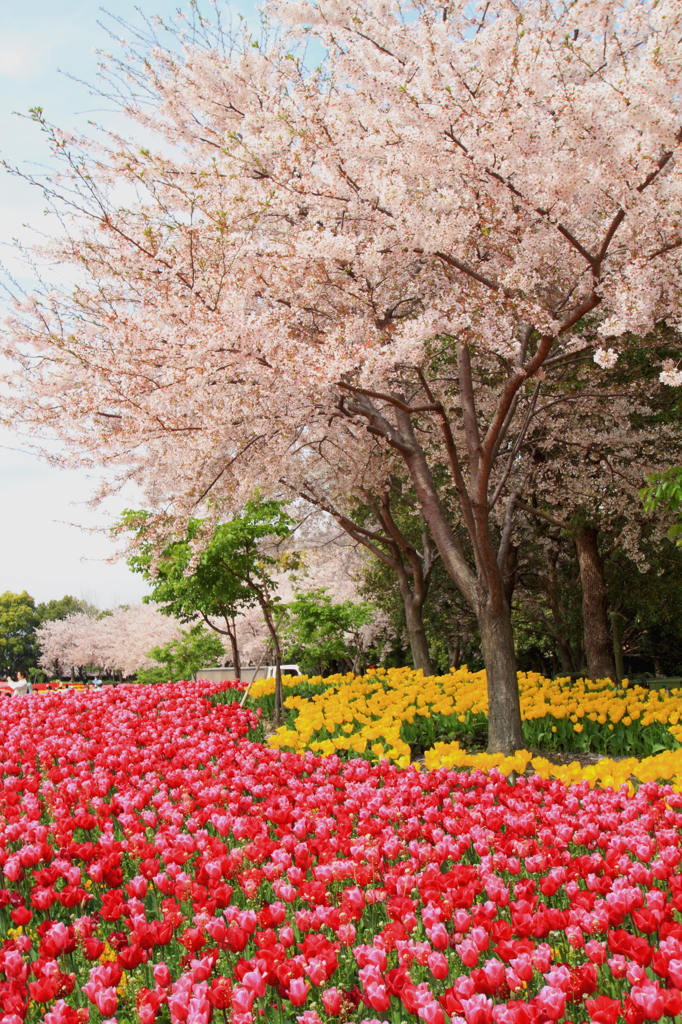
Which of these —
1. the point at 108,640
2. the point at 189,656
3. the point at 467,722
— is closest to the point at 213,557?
the point at 467,722

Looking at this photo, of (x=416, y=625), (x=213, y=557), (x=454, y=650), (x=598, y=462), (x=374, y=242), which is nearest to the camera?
(x=374, y=242)

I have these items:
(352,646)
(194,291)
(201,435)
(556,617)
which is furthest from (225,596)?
(352,646)

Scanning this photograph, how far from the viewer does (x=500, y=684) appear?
883cm

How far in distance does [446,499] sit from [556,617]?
4.64m

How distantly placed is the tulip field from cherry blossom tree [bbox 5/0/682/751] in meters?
3.62

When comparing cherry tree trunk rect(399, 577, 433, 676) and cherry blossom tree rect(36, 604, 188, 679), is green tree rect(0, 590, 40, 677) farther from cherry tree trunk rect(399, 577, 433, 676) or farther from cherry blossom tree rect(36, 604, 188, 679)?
cherry tree trunk rect(399, 577, 433, 676)

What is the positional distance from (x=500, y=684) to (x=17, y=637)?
48.0 meters

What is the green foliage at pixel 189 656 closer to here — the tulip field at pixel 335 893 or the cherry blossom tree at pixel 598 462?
the cherry blossom tree at pixel 598 462

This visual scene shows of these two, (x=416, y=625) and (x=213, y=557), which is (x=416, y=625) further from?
(x=213, y=557)

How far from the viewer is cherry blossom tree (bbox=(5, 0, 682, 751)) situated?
6.87 metres

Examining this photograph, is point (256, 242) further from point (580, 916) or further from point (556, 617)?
point (556, 617)

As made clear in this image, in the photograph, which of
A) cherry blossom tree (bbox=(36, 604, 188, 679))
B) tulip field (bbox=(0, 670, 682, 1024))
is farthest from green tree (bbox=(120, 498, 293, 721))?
cherry blossom tree (bbox=(36, 604, 188, 679))

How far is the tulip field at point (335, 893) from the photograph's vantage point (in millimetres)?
2617

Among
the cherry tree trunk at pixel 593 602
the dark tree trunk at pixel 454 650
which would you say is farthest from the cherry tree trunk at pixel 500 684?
the dark tree trunk at pixel 454 650
